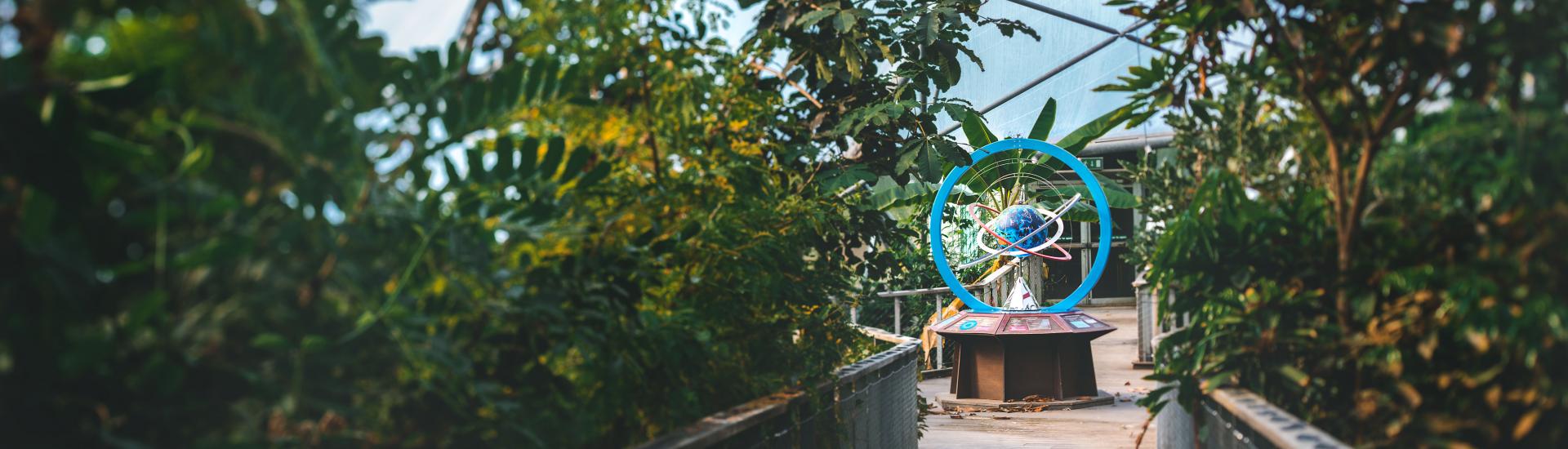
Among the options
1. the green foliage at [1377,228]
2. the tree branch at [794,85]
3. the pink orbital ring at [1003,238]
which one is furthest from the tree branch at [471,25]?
the pink orbital ring at [1003,238]

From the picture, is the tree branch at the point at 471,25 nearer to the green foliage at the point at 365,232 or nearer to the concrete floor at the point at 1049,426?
the green foliage at the point at 365,232

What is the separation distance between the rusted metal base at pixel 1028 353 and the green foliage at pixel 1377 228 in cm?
664

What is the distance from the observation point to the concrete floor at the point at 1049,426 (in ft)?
26.0

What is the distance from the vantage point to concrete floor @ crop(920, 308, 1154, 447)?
7930mm

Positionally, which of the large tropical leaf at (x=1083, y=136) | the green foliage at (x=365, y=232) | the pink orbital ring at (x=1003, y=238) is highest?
the large tropical leaf at (x=1083, y=136)

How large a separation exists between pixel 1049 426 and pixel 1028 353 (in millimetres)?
1658

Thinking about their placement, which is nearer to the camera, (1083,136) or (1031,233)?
(1083,136)

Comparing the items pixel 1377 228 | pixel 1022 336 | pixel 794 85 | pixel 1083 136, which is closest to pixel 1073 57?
pixel 1083 136

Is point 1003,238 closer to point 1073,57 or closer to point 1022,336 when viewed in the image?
point 1022,336

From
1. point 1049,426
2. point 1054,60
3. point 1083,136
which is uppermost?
point 1054,60

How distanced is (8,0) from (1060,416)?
347 inches

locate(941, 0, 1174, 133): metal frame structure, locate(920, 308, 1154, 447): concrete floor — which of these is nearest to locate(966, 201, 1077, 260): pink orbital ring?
locate(920, 308, 1154, 447): concrete floor

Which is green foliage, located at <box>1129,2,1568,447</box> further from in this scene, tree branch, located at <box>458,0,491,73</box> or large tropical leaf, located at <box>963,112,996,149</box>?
large tropical leaf, located at <box>963,112,996,149</box>

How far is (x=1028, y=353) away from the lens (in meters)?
10.5
